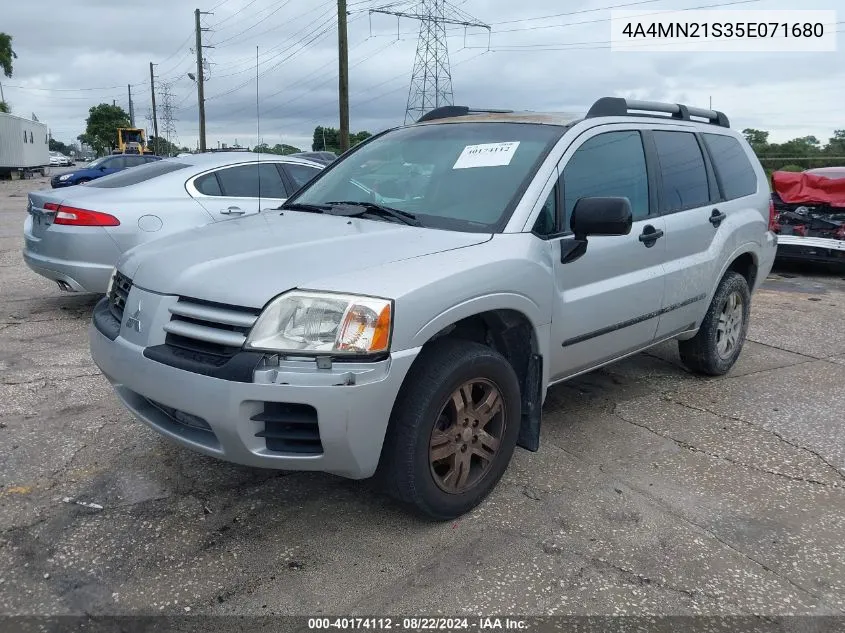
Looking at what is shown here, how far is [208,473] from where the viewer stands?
351 cm

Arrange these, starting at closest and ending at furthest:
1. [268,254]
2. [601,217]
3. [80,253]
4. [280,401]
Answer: [280,401]
[268,254]
[601,217]
[80,253]

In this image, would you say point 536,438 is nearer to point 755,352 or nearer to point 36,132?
point 755,352

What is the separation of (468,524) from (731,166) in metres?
3.42

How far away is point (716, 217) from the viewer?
466 cm

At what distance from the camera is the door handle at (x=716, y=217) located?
4.62 meters

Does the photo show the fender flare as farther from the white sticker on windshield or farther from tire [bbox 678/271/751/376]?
the white sticker on windshield

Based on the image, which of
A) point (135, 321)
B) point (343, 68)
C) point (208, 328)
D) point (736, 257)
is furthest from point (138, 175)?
point (343, 68)

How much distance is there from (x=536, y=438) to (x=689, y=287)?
1707 millimetres

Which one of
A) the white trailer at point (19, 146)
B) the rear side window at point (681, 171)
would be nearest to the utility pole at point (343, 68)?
the rear side window at point (681, 171)

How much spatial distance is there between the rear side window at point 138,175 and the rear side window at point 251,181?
16.7 inches

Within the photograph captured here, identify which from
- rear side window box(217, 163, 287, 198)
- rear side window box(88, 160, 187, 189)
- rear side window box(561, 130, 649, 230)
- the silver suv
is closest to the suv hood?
the silver suv

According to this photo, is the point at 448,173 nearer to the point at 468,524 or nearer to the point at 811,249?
the point at 468,524

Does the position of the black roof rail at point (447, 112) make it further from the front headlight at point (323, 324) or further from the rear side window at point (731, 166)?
the front headlight at point (323, 324)

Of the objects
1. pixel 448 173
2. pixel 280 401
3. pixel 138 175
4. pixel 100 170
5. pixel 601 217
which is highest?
pixel 100 170
